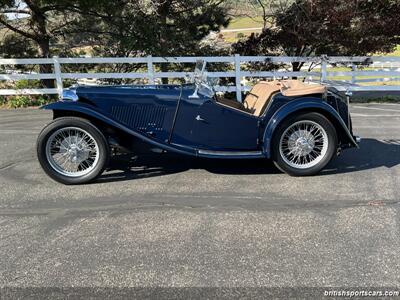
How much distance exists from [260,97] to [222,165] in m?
1.01

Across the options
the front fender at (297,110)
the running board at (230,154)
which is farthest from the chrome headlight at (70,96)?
the front fender at (297,110)

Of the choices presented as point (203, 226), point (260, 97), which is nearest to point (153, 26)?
point (260, 97)

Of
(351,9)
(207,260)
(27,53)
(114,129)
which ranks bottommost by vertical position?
(207,260)

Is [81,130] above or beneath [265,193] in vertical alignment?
above

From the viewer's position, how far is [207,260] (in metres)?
3.27

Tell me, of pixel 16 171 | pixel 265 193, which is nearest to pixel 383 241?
pixel 265 193

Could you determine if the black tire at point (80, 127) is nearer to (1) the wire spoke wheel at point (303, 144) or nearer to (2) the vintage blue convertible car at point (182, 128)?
(2) the vintage blue convertible car at point (182, 128)

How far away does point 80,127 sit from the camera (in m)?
4.86

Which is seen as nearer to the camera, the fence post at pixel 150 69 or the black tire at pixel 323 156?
the black tire at pixel 323 156

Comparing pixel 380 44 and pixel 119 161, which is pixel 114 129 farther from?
pixel 380 44

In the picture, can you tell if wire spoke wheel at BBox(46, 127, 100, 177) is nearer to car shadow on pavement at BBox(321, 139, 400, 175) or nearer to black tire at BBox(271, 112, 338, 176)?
black tire at BBox(271, 112, 338, 176)

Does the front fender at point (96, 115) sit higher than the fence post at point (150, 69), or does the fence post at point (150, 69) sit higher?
the fence post at point (150, 69)

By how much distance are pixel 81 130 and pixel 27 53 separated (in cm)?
918

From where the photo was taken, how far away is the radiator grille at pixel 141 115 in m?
5.04
